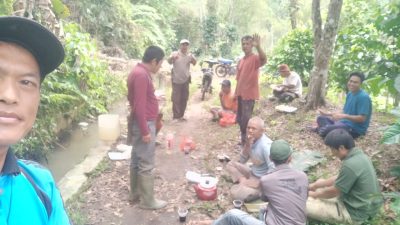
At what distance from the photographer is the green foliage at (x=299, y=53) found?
33.5 feet

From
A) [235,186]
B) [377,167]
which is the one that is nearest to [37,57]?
[235,186]

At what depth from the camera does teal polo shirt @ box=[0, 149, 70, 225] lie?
1.00 meters

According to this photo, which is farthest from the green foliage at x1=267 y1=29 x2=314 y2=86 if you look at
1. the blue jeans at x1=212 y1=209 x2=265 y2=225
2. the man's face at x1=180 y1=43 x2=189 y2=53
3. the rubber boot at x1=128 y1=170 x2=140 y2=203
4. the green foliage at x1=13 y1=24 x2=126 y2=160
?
the blue jeans at x1=212 y1=209 x2=265 y2=225

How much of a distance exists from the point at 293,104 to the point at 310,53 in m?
2.43

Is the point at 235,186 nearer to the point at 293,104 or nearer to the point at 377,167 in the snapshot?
the point at 377,167

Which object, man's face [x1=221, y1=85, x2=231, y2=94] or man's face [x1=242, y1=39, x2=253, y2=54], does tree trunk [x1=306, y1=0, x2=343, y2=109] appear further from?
man's face [x1=242, y1=39, x2=253, y2=54]

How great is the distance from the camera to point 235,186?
15.6 ft

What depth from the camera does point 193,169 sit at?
5.71 m

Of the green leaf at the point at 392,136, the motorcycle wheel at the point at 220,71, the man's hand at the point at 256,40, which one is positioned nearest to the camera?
the green leaf at the point at 392,136

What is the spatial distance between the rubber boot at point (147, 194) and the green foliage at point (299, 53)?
713 centimetres

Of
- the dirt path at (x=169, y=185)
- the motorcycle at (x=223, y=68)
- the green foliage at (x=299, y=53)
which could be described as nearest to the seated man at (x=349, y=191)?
the dirt path at (x=169, y=185)

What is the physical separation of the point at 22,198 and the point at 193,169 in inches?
187

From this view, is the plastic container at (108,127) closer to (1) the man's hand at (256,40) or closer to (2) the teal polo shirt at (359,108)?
(1) the man's hand at (256,40)

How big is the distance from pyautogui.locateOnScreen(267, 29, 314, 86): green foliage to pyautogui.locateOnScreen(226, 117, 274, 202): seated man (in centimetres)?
604
